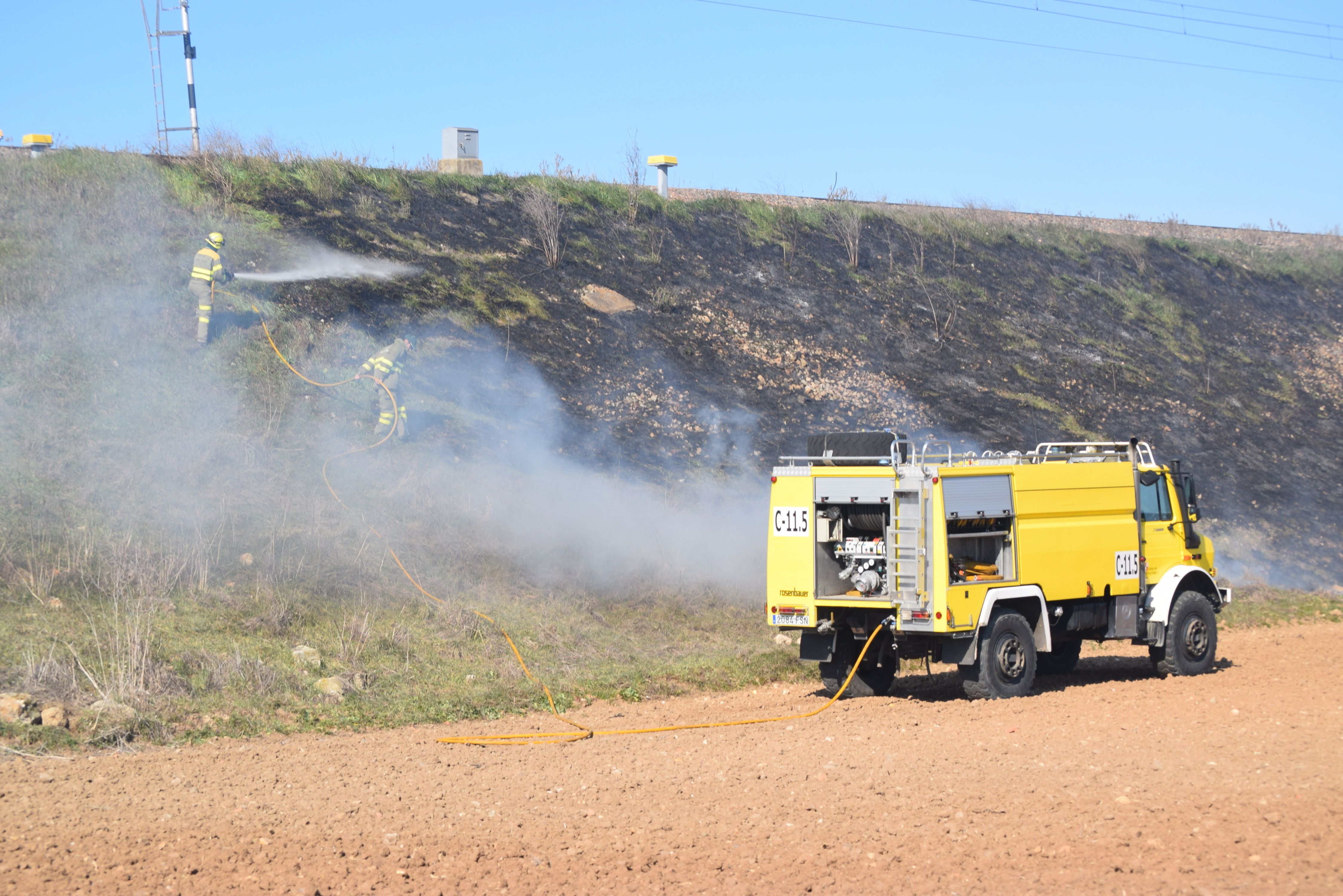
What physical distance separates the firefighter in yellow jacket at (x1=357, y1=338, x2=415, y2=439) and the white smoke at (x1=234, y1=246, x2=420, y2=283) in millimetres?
4903

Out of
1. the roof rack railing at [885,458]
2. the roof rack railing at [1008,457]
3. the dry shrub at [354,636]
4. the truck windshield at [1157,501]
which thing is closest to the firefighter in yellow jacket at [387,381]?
the dry shrub at [354,636]

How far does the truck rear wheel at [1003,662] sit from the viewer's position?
11195 mm

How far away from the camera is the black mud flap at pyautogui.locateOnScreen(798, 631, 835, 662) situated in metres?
11.8

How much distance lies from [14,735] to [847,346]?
22.5m

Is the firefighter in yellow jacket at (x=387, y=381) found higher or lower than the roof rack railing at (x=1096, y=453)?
higher

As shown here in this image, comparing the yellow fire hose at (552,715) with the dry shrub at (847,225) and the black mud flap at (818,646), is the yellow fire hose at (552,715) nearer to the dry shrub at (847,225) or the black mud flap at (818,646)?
the black mud flap at (818,646)

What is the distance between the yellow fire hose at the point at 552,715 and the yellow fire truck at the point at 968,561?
43 cm

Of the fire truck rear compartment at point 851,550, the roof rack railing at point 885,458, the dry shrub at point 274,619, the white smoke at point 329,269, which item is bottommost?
the dry shrub at point 274,619

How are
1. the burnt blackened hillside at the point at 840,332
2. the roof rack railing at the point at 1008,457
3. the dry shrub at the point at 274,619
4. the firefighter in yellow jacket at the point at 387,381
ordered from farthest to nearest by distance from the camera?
the burnt blackened hillside at the point at 840,332
the firefighter in yellow jacket at the point at 387,381
the dry shrub at the point at 274,619
the roof rack railing at the point at 1008,457

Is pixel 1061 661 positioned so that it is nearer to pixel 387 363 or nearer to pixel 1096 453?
pixel 1096 453

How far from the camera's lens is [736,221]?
33.1 metres

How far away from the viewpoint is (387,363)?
17750 millimetres

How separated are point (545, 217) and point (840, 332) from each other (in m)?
8.50

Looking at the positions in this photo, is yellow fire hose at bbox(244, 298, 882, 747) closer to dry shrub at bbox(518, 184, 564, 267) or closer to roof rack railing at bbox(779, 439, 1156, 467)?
roof rack railing at bbox(779, 439, 1156, 467)
